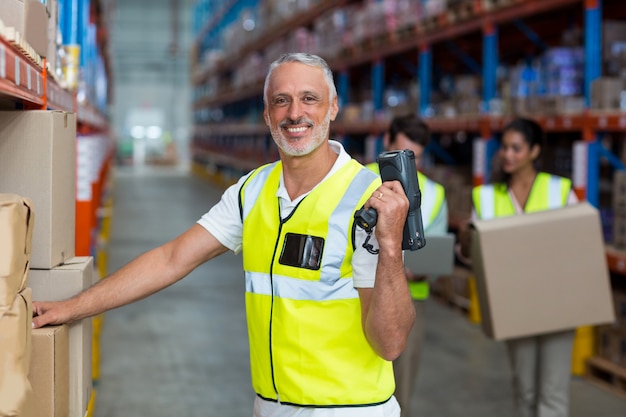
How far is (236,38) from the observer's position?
20109mm

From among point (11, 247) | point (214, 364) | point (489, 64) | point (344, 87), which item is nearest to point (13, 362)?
point (11, 247)

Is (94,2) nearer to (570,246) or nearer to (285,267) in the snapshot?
(570,246)

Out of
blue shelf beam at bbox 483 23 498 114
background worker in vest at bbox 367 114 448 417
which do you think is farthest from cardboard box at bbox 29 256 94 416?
blue shelf beam at bbox 483 23 498 114

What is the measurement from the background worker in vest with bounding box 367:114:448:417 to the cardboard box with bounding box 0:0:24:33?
7.12ft

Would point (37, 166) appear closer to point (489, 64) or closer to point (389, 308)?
point (389, 308)

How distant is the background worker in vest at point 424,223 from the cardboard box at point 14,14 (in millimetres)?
2170

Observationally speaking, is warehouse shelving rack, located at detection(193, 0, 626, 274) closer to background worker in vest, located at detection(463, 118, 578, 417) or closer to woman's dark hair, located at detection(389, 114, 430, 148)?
background worker in vest, located at detection(463, 118, 578, 417)

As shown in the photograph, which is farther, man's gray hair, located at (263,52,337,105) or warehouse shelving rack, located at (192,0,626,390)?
warehouse shelving rack, located at (192,0,626,390)

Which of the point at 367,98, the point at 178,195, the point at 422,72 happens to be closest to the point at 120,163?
the point at 178,195

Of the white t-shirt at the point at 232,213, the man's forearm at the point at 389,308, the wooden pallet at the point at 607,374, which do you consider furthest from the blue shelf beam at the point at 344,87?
the man's forearm at the point at 389,308

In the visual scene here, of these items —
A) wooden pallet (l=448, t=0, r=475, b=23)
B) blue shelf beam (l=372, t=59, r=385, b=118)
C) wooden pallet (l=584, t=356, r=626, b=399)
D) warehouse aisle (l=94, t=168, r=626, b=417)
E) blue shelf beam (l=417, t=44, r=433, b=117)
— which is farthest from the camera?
blue shelf beam (l=372, t=59, r=385, b=118)

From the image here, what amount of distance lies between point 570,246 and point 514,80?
327 centimetres

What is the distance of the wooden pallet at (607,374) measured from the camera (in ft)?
17.4

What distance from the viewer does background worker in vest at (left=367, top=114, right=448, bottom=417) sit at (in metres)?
→ 3.90
